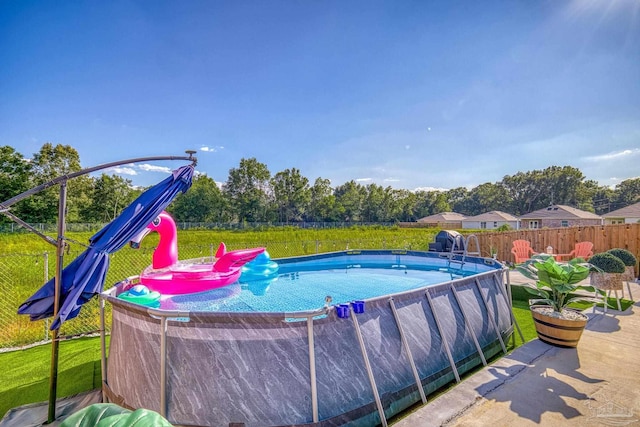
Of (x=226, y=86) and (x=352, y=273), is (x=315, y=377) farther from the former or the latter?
(x=226, y=86)

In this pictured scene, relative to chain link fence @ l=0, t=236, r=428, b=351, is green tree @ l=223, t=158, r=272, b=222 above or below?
above

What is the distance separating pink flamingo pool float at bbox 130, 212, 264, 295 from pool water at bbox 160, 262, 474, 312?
0.19 metres

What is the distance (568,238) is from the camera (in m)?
11.5

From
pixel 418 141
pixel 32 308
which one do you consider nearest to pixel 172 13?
pixel 32 308

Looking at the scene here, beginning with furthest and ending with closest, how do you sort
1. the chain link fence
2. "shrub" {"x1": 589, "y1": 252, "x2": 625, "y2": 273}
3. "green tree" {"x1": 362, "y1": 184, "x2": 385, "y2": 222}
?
"green tree" {"x1": 362, "y1": 184, "x2": 385, "y2": 222} < "shrub" {"x1": 589, "y1": 252, "x2": 625, "y2": 273} < the chain link fence

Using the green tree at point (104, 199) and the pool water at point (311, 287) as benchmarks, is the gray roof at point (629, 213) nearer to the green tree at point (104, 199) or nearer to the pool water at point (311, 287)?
the pool water at point (311, 287)

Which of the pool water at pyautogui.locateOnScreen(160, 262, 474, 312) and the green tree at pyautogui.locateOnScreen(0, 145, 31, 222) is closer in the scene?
the pool water at pyautogui.locateOnScreen(160, 262, 474, 312)

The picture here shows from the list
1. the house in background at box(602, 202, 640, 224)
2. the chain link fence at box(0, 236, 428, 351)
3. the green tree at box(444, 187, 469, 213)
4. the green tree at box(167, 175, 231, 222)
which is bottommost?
the chain link fence at box(0, 236, 428, 351)

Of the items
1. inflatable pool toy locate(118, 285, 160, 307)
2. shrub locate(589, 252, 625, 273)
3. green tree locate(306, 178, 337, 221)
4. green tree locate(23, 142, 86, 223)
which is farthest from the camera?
green tree locate(306, 178, 337, 221)

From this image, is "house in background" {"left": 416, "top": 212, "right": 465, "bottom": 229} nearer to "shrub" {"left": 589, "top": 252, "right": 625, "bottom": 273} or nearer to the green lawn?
"shrub" {"left": 589, "top": 252, "right": 625, "bottom": 273}

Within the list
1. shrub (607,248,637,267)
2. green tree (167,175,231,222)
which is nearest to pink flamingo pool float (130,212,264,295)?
shrub (607,248,637,267)

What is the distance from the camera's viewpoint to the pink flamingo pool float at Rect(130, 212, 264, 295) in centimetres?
548

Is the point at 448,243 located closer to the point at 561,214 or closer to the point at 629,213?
the point at 629,213

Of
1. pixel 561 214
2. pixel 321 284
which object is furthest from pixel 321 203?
pixel 321 284
